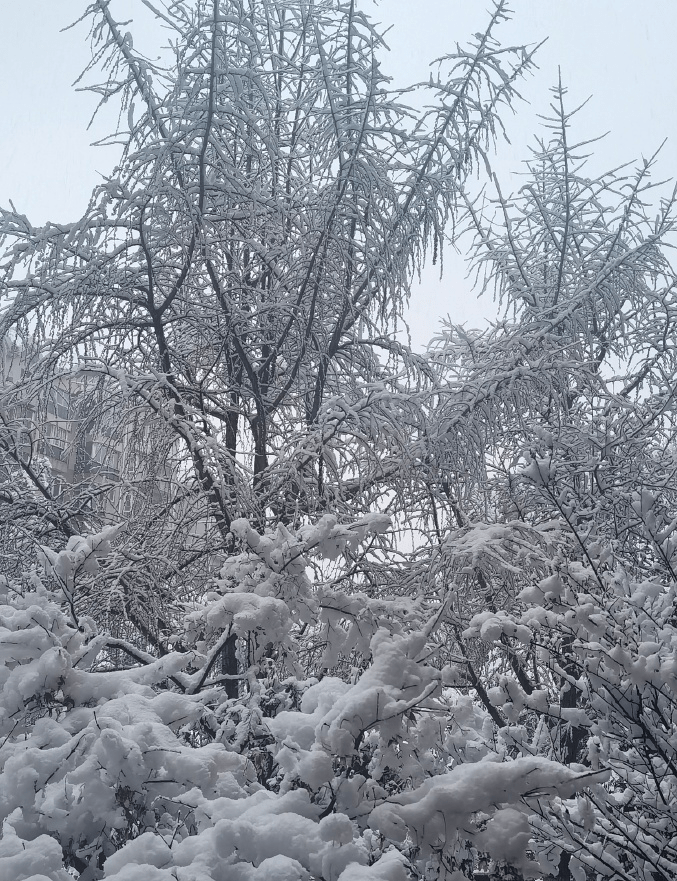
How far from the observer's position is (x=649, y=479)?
4.11 metres

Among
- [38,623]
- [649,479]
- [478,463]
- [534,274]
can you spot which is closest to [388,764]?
[38,623]

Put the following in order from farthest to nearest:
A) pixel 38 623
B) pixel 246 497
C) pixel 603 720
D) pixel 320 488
Result: 1. pixel 320 488
2. pixel 246 497
3. pixel 603 720
4. pixel 38 623

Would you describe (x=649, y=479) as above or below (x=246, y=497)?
below

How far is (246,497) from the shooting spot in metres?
3.31

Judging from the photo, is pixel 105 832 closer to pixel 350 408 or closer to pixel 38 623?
pixel 38 623

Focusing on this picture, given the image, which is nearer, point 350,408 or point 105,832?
point 105,832

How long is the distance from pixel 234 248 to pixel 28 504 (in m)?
1.86

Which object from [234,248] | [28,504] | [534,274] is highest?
[234,248]

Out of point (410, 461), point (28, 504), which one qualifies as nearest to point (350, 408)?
point (410, 461)

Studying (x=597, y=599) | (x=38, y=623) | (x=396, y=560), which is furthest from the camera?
(x=396, y=560)

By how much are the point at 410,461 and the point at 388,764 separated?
203 centimetres

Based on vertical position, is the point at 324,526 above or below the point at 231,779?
above

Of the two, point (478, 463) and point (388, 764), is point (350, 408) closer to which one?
point (478, 463)

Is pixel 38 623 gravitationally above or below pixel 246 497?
below
